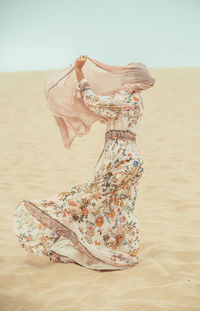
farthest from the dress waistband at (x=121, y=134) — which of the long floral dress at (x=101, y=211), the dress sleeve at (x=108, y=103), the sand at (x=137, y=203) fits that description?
the sand at (x=137, y=203)

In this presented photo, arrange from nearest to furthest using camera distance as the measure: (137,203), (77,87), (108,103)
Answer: (108,103)
(77,87)
(137,203)

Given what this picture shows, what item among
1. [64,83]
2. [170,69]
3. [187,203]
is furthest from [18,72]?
[64,83]

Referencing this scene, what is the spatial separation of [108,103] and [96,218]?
0.95m

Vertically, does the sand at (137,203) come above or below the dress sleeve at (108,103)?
below

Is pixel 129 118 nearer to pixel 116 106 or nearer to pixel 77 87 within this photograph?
pixel 116 106

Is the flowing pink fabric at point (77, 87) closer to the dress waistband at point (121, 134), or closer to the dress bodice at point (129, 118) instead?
the dress bodice at point (129, 118)

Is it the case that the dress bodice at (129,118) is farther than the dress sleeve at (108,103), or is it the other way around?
the dress bodice at (129,118)

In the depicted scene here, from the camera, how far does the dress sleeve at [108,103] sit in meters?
3.32

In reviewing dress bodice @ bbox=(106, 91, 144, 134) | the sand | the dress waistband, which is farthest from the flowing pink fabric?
the sand

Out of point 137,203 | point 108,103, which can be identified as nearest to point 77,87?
point 108,103

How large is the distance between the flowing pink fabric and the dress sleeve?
0.18 metres

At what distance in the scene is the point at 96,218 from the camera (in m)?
3.38

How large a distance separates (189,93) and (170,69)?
5.27 meters

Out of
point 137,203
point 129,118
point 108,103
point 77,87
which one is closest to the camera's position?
point 108,103
